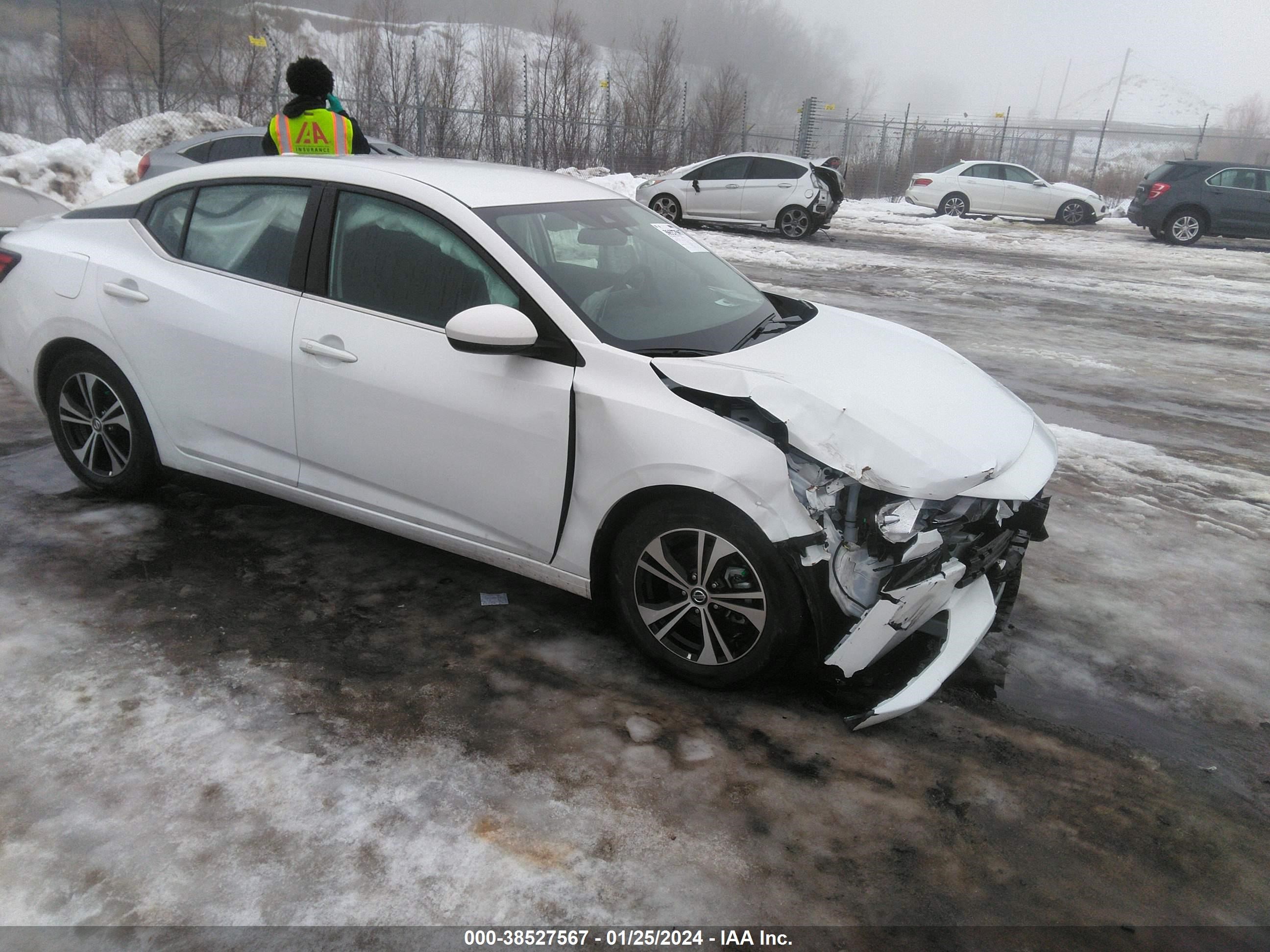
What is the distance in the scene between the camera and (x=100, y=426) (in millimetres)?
4055

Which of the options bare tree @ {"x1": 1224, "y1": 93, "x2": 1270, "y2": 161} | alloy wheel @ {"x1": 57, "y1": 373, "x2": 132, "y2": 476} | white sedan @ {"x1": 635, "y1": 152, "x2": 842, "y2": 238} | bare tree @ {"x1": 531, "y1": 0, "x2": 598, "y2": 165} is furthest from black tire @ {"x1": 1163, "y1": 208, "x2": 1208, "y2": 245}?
bare tree @ {"x1": 1224, "y1": 93, "x2": 1270, "y2": 161}

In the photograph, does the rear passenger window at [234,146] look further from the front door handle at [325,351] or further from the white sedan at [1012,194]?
the white sedan at [1012,194]

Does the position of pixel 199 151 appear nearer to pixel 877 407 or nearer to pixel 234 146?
pixel 234 146

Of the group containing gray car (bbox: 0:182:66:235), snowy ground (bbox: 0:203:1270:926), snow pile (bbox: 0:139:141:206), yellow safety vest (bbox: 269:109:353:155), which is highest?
yellow safety vest (bbox: 269:109:353:155)

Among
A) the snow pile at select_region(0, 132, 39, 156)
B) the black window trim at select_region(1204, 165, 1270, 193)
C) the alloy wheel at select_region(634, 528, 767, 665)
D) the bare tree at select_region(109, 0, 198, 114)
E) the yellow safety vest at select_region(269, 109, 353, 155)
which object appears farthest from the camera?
the bare tree at select_region(109, 0, 198, 114)

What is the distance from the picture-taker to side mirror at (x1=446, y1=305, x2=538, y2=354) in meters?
2.93

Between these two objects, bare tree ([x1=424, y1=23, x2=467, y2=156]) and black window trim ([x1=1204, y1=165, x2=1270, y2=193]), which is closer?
black window trim ([x1=1204, y1=165, x2=1270, y2=193])

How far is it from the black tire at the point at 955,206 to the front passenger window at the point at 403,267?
2151 cm

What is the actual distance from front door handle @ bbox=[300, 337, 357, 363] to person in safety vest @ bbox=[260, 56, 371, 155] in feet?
9.17

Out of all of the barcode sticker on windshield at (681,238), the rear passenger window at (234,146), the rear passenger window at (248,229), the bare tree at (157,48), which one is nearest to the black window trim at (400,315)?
the rear passenger window at (248,229)

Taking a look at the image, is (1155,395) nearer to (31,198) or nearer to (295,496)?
(295,496)

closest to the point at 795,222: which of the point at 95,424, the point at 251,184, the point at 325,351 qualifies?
the point at 251,184

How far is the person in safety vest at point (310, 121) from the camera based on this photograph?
18.4 ft

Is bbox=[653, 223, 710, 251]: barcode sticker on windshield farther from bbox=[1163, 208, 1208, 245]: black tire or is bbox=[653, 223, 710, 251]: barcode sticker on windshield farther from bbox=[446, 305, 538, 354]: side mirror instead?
bbox=[1163, 208, 1208, 245]: black tire
